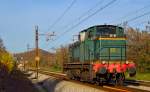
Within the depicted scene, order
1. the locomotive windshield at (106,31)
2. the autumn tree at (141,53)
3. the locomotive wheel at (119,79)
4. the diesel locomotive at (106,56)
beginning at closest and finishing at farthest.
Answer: the diesel locomotive at (106,56)
the locomotive wheel at (119,79)
the locomotive windshield at (106,31)
the autumn tree at (141,53)

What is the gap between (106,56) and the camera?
27.2 m

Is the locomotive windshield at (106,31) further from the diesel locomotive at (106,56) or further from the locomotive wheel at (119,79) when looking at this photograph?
the locomotive wheel at (119,79)


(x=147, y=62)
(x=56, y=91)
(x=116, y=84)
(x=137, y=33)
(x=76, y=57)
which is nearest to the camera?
(x=56, y=91)

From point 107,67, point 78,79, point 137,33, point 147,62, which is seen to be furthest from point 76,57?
point 137,33

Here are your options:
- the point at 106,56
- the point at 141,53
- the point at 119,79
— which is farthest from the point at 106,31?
the point at 141,53

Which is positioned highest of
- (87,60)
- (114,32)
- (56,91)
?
(114,32)

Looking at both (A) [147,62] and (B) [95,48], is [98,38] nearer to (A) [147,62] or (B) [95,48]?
(B) [95,48]

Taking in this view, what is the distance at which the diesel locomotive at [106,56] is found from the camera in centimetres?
2633

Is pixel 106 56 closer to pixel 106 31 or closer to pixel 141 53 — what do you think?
pixel 106 31

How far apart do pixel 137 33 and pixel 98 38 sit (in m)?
39.1

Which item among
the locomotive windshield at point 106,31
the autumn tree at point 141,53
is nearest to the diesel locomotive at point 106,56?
the locomotive windshield at point 106,31

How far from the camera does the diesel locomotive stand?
26.3 meters

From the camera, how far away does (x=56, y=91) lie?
24703 mm

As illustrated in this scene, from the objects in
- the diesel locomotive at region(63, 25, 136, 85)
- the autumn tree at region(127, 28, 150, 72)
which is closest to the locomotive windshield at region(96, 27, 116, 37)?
the diesel locomotive at region(63, 25, 136, 85)
